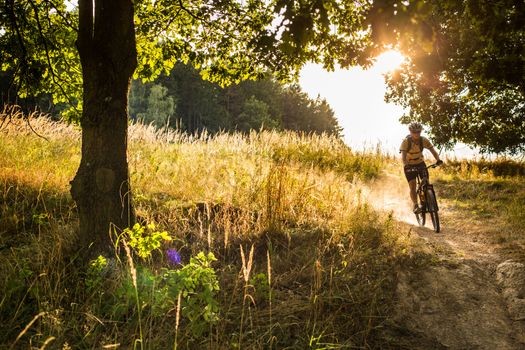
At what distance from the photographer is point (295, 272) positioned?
4.11m

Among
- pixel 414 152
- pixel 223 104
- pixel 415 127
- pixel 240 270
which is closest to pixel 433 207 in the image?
pixel 414 152

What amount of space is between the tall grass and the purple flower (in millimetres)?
128

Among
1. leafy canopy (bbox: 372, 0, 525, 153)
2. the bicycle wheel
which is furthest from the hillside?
leafy canopy (bbox: 372, 0, 525, 153)

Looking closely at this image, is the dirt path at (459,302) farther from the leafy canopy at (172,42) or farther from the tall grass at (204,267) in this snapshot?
the leafy canopy at (172,42)

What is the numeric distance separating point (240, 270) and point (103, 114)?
7.19 ft

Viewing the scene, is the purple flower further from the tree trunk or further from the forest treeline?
the forest treeline

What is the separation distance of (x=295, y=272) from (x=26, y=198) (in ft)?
12.9

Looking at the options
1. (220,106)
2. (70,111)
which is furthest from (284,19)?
(220,106)

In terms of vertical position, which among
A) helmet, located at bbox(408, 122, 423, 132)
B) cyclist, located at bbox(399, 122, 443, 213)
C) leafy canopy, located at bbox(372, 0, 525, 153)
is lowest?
cyclist, located at bbox(399, 122, 443, 213)

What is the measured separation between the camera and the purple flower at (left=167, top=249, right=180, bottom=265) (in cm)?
410

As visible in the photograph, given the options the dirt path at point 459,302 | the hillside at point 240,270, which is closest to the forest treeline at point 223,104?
the hillside at point 240,270

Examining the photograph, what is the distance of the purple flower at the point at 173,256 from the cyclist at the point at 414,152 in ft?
18.3

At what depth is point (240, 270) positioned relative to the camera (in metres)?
3.27

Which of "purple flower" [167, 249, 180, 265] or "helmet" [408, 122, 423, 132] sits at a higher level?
"helmet" [408, 122, 423, 132]
